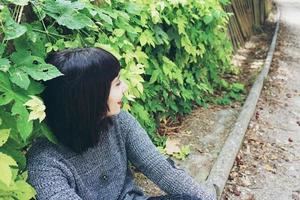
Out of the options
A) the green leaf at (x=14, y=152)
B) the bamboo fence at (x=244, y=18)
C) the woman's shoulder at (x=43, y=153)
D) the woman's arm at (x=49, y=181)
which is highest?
the green leaf at (x=14, y=152)

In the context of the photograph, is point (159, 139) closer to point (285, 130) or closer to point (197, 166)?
point (197, 166)

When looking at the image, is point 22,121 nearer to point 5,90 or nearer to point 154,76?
point 5,90

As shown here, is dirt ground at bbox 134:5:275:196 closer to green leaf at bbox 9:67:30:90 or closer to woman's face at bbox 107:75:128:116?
woman's face at bbox 107:75:128:116

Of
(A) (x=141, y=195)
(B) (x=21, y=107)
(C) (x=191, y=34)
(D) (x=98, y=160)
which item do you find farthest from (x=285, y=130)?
(B) (x=21, y=107)

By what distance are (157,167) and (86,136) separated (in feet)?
1.70

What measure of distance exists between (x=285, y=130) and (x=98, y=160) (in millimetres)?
3630

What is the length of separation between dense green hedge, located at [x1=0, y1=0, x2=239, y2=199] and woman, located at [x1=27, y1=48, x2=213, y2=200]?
0.08 meters

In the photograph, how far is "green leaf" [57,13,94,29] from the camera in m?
2.28

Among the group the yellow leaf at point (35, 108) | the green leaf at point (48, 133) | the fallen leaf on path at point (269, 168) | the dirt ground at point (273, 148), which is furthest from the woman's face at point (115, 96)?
the fallen leaf on path at point (269, 168)

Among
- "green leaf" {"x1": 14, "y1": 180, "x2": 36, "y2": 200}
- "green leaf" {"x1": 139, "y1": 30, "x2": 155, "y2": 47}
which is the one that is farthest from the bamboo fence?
"green leaf" {"x1": 14, "y1": 180, "x2": 36, "y2": 200}

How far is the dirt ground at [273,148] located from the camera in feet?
13.7

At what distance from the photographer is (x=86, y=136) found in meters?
2.22

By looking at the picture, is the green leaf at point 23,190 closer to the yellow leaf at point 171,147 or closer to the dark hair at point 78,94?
the dark hair at point 78,94

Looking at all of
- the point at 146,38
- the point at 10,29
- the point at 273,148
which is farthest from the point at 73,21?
the point at 273,148
